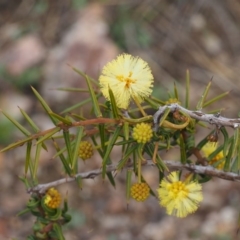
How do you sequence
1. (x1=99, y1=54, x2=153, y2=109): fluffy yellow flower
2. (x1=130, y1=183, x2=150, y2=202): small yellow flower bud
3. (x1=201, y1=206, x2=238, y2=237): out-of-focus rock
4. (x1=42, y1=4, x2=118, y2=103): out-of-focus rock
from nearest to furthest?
Answer: (x1=99, y1=54, x2=153, y2=109): fluffy yellow flower → (x1=130, y1=183, x2=150, y2=202): small yellow flower bud → (x1=201, y1=206, x2=238, y2=237): out-of-focus rock → (x1=42, y1=4, x2=118, y2=103): out-of-focus rock

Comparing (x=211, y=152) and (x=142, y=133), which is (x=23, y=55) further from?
(x=142, y=133)

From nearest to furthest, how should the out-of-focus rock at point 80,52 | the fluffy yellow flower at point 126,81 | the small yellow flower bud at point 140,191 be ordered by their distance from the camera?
the fluffy yellow flower at point 126,81
the small yellow flower bud at point 140,191
the out-of-focus rock at point 80,52

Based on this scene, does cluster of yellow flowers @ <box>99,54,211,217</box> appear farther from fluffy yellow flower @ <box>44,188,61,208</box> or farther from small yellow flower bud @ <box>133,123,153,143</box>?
fluffy yellow flower @ <box>44,188,61,208</box>

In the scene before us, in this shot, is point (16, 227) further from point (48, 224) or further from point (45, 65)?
point (48, 224)

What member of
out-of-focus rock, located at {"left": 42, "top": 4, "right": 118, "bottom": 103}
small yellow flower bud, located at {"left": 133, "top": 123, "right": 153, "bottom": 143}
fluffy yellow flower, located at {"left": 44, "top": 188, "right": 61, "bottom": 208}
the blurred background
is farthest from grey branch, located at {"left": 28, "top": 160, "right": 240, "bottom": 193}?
out-of-focus rock, located at {"left": 42, "top": 4, "right": 118, "bottom": 103}

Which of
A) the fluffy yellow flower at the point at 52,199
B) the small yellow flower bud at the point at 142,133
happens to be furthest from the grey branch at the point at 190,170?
the small yellow flower bud at the point at 142,133

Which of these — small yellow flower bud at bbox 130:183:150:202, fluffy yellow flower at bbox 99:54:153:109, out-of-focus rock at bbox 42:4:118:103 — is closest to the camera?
fluffy yellow flower at bbox 99:54:153:109

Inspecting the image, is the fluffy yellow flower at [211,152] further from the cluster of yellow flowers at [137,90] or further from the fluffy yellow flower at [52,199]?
the fluffy yellow flower at [52,199]
